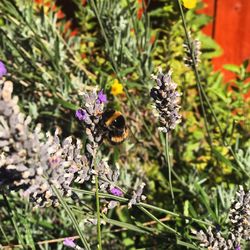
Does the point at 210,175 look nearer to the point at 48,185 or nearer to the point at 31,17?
the point at 31,17

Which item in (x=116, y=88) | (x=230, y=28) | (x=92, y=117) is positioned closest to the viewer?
(x=92, y=117)

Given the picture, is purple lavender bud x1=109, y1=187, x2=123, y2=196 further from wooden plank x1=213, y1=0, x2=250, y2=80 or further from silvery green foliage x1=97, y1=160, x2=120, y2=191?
wooden plank x1=213, y1=0, x2=250, y2=80

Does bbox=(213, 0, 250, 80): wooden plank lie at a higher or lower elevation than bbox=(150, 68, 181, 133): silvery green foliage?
A: lower

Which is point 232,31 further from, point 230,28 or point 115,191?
point 115,191

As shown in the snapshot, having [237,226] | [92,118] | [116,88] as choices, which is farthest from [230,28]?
[92,118]

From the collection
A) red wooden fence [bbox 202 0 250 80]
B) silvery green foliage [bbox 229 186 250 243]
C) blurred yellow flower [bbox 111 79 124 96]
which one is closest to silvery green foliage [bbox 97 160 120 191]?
silvery green foliage [bbox 229 186 250 243]

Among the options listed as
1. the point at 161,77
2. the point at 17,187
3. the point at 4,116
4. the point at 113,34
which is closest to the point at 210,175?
the point at 113,34

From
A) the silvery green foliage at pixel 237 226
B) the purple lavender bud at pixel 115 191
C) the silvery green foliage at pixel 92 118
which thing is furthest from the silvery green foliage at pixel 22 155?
the silvery green foliage at pixel 237 226
